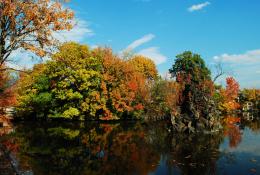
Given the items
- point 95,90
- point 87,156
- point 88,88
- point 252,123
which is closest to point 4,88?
point 87,156

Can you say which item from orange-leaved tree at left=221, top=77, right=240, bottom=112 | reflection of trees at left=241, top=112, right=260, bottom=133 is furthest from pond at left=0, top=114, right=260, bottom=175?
orange-leaved tree at left=221, top=77, right=240, bottom=112

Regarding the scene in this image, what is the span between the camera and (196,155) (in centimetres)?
2247

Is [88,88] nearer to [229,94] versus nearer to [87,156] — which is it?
[87,156]

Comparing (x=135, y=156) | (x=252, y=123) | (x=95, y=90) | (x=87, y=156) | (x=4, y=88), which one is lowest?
(x=87, y=156)

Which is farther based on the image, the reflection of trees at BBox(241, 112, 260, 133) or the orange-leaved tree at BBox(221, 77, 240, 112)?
the orange-leaved tree at BBox(221, 77, 240, 112)

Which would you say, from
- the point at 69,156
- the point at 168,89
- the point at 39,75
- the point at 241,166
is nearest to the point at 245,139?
the point at 241,166

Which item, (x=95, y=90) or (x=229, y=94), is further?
(x=229, y=94)

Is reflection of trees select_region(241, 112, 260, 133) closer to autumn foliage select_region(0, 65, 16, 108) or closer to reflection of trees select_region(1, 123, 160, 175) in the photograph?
reflection of trees select_region(1, 123, 160, 175)

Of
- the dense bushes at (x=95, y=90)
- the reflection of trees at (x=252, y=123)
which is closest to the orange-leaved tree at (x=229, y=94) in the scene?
the reflection of trees at (x=252, y=123)

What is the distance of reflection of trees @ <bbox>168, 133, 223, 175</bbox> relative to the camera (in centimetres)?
1835

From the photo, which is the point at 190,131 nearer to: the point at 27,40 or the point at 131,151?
the point at 131,151

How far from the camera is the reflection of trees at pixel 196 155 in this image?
722 inches

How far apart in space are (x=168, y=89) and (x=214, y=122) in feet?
73.3

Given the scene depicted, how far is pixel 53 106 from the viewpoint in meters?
61.7
